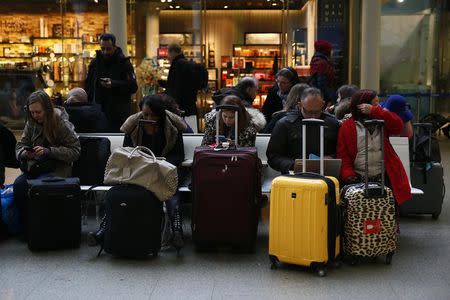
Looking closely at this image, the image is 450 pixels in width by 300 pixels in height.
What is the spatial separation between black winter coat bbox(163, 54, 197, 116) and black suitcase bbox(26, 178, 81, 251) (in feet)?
12.2

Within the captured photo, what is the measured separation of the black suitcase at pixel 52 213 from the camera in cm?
621

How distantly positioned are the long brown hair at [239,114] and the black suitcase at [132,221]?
1249 mm

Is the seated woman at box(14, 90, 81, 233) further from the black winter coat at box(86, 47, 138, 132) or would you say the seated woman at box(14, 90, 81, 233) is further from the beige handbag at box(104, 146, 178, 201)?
the black winter coat at box(86, 47, 138, 132)

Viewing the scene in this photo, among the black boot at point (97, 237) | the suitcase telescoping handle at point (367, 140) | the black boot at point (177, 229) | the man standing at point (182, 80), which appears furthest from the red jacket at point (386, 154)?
the man standing at point (182, 80)

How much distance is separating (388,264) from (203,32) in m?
9.69

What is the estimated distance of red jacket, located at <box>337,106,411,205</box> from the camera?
6238mm

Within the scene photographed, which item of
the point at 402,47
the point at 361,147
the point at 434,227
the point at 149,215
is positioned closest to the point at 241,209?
the point at 149,215

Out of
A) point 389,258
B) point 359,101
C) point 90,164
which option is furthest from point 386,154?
point 90,164

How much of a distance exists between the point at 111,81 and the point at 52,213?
296 cm

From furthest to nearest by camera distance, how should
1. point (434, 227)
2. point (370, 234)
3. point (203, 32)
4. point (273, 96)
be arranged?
point (203, 32), point (273, 96), point (434, 227), point (370, 234)

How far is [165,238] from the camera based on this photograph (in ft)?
20.7

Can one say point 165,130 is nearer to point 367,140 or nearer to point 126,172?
point 126,172

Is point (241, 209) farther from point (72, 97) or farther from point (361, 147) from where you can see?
point (72, 97)

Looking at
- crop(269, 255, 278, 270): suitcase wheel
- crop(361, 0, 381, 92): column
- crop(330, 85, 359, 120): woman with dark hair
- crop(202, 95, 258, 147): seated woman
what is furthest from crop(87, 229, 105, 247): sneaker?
crop(361, 0, 381, 92): column
